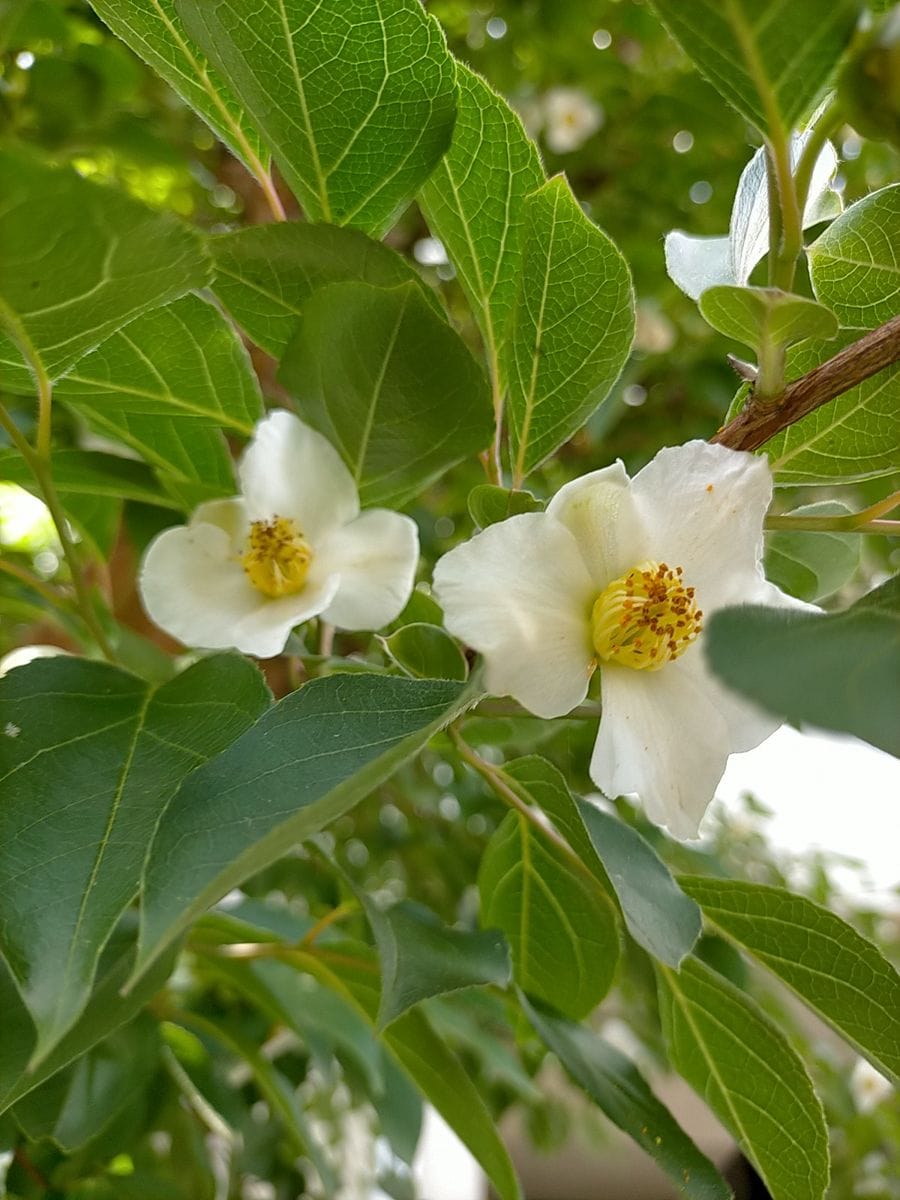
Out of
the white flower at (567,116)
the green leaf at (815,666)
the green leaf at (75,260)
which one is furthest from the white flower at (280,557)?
the white flower at (567,116)

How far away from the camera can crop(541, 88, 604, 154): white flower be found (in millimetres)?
1473

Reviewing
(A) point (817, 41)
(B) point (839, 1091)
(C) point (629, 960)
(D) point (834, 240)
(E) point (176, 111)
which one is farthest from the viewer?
(B) point (839, 1091)

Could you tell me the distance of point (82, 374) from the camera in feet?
1.37

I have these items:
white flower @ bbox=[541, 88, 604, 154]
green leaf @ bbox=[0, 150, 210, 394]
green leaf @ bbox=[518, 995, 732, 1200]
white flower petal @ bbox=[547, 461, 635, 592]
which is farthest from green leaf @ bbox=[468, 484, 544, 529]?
white flower @ bbox=[541, 88, 604, 154]

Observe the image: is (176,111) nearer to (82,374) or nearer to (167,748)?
(82,374)

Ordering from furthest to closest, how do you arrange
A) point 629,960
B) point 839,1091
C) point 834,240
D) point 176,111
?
1. point 839,1091
2. point 176,111
3. point 629,960
4. point 834,240

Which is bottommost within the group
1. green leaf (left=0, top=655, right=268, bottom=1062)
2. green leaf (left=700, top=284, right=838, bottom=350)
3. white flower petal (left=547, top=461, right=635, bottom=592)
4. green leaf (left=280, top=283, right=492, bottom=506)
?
green leaf (left=0, top=655, right=268, bottom=1062)

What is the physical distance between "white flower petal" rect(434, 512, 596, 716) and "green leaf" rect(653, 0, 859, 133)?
144 mm

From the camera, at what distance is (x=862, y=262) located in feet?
1.24

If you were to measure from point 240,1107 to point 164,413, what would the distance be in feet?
2.09

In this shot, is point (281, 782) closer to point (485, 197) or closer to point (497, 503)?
point (497, 503)

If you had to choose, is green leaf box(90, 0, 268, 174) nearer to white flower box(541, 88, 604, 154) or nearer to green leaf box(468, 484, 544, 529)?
green leaf box(468, 484, 544, 529)

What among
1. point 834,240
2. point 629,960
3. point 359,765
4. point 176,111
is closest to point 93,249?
point 359,765

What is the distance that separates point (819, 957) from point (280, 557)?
289 millimetres
